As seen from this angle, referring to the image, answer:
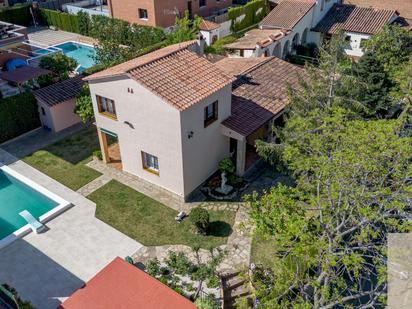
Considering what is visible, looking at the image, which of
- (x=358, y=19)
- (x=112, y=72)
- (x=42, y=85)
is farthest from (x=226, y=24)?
(x=112, y=72)

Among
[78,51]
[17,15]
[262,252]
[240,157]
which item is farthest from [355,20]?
[17,15]

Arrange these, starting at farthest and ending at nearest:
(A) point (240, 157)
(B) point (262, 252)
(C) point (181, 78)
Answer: (A) point (240, 157)
(C) point (181, 78)
(B) point (262, 252)

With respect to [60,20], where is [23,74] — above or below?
A: above

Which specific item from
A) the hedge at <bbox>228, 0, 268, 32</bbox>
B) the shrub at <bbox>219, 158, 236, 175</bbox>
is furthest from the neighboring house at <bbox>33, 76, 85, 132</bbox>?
the hedge at <bbox>228, 0, 268, 32</bbox>

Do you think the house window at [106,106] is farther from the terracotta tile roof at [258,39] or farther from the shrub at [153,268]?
the terracotta tile roof at [258,39]

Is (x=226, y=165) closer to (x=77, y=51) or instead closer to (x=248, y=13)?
(x=77, y=51)

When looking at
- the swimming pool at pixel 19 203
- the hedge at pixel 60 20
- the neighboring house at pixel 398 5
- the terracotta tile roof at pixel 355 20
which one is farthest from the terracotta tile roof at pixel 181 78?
the hedge at pixel 60 20
